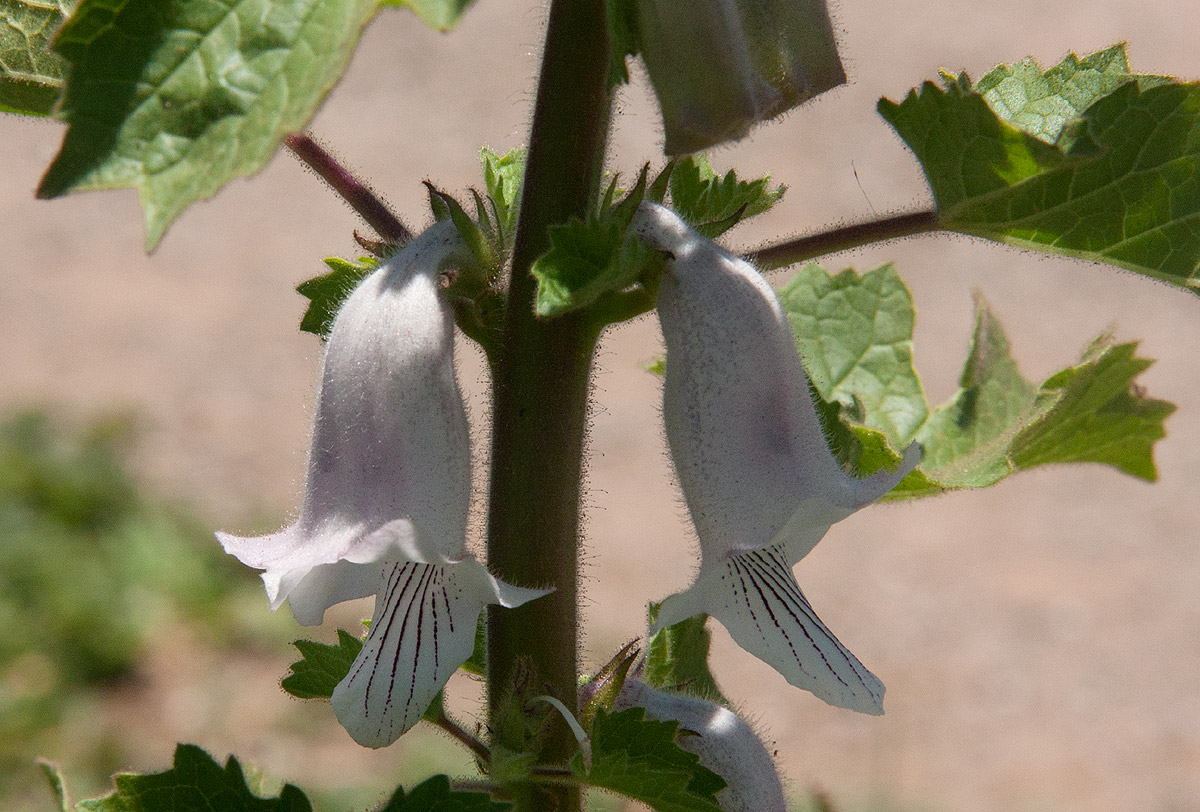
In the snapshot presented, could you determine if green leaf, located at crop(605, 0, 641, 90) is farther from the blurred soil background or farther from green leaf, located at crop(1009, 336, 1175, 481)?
the blurred soil background

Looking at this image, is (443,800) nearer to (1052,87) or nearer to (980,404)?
(1052,87)

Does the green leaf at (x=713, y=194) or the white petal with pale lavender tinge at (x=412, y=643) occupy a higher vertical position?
the green leaf at (x=713, y=194)

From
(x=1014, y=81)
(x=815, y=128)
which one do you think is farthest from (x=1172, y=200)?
(x=815, y=128)

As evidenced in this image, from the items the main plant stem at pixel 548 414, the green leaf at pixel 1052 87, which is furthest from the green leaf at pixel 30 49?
the green leaf at pixel 1052 87

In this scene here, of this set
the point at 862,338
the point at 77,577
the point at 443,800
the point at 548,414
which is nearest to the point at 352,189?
the point at 548,414

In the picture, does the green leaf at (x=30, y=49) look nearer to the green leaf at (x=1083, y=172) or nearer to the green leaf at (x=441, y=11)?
the green leaf at (x=441, y=11)

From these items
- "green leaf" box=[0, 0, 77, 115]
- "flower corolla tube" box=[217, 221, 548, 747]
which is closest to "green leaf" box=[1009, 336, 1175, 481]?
"flower corolla tube" box=[217, 221, 548, 747]
